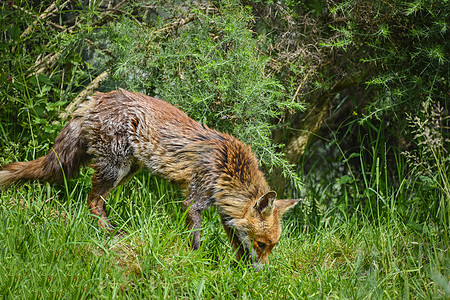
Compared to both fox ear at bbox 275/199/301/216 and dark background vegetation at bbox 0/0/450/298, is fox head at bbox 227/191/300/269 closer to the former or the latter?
fox ear at bbox 275/199/301/216

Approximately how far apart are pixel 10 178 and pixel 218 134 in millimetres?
2294

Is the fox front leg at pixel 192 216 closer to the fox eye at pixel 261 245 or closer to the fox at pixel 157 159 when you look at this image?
the fox at pixel 157 159

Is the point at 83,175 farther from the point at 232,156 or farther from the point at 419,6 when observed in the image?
the point at 419,6

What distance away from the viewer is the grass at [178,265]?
11.2 feet

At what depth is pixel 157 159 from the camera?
501cm

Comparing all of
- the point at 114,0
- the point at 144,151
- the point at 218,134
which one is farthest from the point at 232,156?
the point at 114,0

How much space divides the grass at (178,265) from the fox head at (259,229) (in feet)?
0.51

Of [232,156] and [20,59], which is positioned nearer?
[232,156]

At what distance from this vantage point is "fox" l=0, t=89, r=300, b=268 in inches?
189

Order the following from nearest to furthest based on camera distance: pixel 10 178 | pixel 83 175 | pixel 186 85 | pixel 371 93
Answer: pixel 10 178 < pixel 186 85 < pixel 83 175 < pixel 371 93

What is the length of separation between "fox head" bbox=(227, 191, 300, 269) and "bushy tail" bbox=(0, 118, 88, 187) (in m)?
1.85

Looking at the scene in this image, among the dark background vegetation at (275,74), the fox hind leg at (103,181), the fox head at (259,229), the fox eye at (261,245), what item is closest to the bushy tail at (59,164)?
the fox hind leg at (103,181)

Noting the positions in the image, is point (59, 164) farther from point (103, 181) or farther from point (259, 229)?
point (259, 229)

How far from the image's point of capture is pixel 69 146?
5.07 meters
